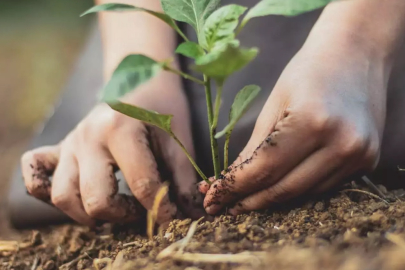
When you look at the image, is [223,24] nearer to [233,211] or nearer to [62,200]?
[233,211]

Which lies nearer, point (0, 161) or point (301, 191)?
point (301, 191)

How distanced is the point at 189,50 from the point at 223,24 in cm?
5

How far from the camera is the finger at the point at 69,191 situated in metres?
0.89

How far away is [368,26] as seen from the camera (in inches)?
30.0

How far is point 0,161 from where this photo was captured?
7.31ft

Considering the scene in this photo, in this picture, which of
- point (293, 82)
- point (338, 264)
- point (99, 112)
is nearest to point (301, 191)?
point (293, 82)

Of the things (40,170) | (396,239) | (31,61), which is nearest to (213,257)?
(396,239)

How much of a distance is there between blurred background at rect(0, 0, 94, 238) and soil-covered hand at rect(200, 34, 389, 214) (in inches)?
55.3

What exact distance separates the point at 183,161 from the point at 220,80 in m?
0.39

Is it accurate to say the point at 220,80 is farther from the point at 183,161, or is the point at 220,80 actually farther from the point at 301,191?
the point at 183,161

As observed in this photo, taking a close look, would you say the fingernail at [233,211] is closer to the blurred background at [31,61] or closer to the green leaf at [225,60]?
the green leaf at [225,60]

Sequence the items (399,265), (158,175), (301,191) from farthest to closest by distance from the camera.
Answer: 1. (158,175)
2. (301,191)
3. (399,265)

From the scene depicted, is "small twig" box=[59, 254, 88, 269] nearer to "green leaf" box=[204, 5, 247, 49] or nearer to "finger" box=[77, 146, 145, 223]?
"finger" box=[77, 146, 145, 223]

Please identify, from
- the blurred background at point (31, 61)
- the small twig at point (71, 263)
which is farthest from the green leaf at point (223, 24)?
the blurred background at point (31, 61)
